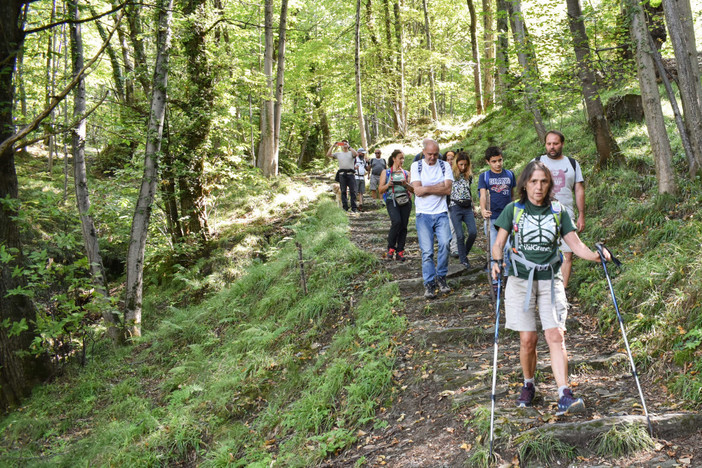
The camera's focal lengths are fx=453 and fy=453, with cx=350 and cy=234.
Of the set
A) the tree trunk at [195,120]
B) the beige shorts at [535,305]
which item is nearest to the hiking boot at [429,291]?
the beige shorts at [535,305]

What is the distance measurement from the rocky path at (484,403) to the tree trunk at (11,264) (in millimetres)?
5791

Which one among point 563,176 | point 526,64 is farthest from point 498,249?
point 526,64

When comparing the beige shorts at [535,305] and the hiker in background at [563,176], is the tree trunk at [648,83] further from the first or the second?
the beige shorts at [535,305]

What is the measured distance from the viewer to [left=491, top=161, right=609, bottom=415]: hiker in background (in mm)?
3643

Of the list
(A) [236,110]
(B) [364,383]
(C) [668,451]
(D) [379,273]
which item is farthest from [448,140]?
(C) [668,451]

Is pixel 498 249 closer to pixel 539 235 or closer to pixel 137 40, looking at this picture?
pixel 539 235

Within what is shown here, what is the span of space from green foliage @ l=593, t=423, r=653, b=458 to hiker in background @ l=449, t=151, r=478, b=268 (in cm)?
426

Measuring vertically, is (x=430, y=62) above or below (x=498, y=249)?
above

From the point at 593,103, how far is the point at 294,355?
767 cm

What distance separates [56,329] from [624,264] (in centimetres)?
865

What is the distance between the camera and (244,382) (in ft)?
21.6

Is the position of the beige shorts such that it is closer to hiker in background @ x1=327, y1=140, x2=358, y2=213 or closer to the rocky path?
the rocky path

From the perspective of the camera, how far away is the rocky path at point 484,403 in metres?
3.35

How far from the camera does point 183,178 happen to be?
12648mm
